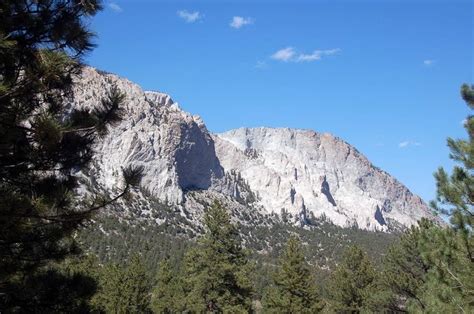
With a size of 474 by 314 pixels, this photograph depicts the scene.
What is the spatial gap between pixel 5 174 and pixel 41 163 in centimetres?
60

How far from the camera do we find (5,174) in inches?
312

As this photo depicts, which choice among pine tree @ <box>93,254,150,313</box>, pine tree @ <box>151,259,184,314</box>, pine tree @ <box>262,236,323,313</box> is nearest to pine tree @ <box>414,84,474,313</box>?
pine tree @ <box>262,236,323,313</box>

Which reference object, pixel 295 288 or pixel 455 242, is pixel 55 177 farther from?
pixel 295 288

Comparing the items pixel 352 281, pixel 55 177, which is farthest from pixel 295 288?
pixel 55 177

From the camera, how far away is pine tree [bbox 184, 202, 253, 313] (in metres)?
26.3

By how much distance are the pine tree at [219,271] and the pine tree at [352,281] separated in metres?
7.55

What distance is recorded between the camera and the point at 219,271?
26.2 metres

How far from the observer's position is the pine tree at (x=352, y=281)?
103 ft

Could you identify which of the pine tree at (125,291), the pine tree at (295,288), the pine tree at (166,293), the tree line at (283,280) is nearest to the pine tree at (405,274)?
the tree line at (283,280)

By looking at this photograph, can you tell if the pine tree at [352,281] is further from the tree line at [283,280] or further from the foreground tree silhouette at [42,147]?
the foreground tree silhouette at [42,147]

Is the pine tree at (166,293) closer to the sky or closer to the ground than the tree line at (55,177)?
closer to the ground

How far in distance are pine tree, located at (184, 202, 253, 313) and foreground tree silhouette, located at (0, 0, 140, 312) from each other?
59.4 ft

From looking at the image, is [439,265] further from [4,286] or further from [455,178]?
[4,286]

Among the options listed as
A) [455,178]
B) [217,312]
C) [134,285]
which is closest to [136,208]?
[134,285]
